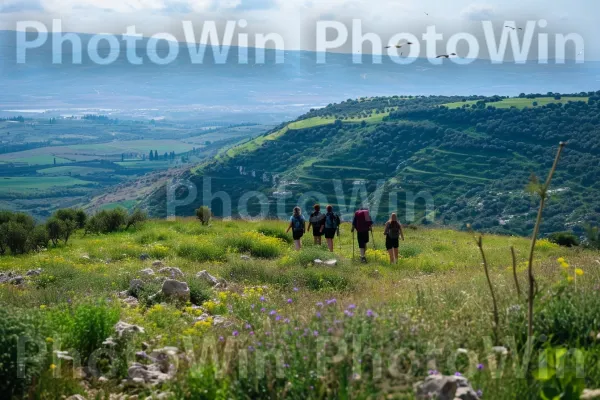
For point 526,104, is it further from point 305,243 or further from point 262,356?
point 262,356

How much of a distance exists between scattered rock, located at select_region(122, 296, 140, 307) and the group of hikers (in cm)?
791

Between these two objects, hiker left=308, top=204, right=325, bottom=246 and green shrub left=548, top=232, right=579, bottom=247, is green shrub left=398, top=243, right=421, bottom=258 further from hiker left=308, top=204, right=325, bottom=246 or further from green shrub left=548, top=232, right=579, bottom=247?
green shrub left=548, top=232, right=579, bottom=247

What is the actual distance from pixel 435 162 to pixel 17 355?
379 ft

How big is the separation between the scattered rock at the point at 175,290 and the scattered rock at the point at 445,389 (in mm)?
5713

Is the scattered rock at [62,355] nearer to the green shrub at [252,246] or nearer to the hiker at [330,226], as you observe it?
the green shrub at [252,246]

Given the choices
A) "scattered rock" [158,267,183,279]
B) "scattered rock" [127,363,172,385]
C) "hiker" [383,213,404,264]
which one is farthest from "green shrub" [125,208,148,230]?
"scattered rock" [127,363,172,385]

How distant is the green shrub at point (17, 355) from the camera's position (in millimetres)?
5059

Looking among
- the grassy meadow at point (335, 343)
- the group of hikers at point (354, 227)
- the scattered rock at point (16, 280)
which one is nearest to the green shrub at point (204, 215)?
the group of hikers at point (354, 227)

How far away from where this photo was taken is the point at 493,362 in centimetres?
453

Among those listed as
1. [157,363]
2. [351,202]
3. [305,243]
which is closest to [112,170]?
[351,202]

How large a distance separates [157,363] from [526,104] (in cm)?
14809

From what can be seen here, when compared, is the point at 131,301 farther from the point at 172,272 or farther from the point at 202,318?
the point at 172,272

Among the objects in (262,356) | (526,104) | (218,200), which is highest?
(526,104)

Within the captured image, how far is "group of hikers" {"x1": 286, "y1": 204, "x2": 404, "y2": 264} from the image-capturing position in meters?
15.9
